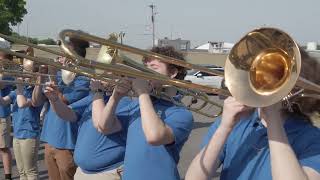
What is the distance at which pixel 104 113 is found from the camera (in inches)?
116

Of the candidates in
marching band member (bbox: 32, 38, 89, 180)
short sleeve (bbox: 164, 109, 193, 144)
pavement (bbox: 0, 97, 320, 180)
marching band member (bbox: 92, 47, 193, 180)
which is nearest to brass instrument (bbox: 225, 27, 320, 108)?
marching band member (bbox: 92, 47, 193, 180)

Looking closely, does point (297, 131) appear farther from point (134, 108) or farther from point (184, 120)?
point (134, 108)

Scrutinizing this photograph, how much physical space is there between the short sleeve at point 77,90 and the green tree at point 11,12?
99.6 feet

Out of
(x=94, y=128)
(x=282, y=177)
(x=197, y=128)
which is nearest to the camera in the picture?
(x=282, y=177)

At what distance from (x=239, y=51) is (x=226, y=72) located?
95 millimetres

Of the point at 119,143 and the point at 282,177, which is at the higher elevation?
the point at 282,177

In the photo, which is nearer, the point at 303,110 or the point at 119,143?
the point at 303,110

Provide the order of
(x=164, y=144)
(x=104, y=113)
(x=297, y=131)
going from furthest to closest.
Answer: (x=104, y=113) → (x=164, y=144) → (x=297, y=131)

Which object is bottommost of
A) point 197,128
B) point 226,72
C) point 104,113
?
point 197,128

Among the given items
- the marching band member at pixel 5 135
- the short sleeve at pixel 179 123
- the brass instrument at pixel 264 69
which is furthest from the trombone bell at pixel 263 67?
the marching band member at pixel 5 135

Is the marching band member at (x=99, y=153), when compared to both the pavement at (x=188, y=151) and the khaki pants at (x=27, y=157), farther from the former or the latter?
the khaki pants at (x=27, y=157)

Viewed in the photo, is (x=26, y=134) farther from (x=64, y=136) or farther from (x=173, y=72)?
(x=173, y=72)

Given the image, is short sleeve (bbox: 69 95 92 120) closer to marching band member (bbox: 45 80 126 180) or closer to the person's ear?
marching band member (bbox: 45 80 126 180)

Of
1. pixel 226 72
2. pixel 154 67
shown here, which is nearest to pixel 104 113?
pixel 154 67
